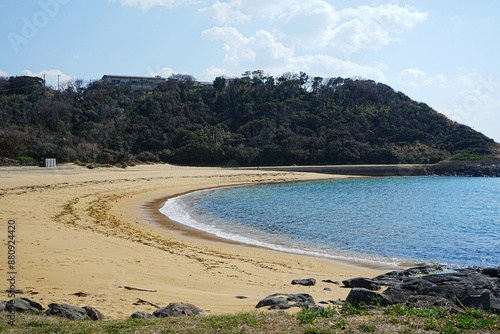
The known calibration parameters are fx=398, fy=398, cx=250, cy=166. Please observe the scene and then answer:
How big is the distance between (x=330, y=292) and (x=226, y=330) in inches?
149

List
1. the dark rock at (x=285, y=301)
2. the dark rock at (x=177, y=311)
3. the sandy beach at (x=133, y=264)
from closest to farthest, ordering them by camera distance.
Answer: the dark rock at (x=177, y=311)
the dark rock at (x=285, y=301)
the sandy beach at (x=133, y=264)

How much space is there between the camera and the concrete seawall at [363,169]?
2207 inches

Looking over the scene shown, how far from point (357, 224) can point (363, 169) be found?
134 ft

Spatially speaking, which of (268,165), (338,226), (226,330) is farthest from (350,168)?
(226,330)

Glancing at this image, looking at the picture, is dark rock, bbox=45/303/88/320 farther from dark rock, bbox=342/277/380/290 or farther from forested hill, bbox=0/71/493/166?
forested hill, bbox=0/71/493/166

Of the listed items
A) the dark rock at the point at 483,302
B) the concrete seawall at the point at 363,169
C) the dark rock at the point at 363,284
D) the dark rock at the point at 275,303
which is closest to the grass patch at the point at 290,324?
the dark rock at the point at 483,302

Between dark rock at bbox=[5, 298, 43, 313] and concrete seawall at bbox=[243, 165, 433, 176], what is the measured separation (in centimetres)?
4869

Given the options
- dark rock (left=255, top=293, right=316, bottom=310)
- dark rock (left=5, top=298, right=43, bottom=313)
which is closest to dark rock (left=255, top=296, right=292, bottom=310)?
dark rock (left=255, top=293, right=316, bottom=310)

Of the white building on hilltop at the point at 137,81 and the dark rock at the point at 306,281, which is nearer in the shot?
the dark rock at the point at 306,281

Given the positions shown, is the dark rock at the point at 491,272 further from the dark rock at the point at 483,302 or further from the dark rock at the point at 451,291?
the dark rock at the point at 483,302

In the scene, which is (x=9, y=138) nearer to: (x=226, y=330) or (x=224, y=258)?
(x=224, y=258)

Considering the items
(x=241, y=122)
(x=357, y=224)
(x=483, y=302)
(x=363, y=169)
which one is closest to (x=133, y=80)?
(x=241, y=122)

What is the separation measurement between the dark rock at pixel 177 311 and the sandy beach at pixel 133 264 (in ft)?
1.08

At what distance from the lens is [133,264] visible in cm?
914
